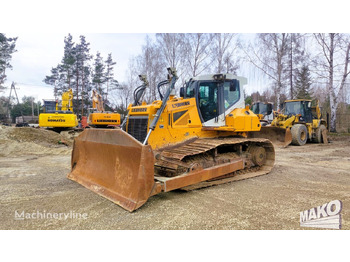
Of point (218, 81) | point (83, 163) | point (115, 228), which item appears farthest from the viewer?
point (218, 81)

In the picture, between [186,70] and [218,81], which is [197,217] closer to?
[218,81]

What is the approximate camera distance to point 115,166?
4180mm

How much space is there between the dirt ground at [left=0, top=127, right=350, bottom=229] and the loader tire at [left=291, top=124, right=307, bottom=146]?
20.2 feet

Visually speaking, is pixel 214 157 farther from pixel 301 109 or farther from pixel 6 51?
pixel 6 51

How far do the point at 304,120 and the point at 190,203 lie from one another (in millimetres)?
12161

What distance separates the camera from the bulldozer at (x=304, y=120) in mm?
12927

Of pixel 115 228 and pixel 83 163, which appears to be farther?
pixel 83 163

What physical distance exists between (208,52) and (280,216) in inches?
726

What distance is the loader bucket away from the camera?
140 inches

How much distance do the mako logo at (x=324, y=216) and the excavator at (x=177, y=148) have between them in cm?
174

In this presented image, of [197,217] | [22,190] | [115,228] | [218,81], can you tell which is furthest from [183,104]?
[22,190]

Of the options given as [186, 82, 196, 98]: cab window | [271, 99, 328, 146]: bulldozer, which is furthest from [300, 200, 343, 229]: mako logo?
[271, 99, 328, 146]: bulldozer

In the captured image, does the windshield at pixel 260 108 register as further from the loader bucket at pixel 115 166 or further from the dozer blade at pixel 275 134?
the loader bucket at pixel 115 166

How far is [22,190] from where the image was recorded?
15.3 ft
